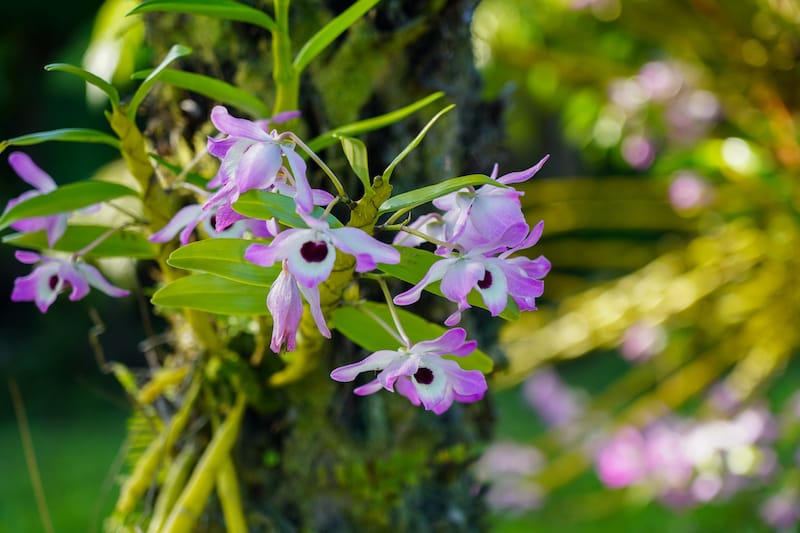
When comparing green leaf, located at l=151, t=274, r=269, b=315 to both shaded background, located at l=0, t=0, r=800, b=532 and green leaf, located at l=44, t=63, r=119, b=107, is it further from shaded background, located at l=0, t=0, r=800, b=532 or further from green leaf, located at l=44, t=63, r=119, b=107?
shaded background, located at l=0, t=0, r=800, b=532

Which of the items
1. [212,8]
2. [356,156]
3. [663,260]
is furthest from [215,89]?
[663,260]

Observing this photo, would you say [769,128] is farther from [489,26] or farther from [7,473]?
[7,473]

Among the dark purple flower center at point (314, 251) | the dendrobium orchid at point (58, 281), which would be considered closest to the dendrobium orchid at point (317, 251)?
the dark purple flower center at point (314, 251)

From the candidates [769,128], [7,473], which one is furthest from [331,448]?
[7,473]

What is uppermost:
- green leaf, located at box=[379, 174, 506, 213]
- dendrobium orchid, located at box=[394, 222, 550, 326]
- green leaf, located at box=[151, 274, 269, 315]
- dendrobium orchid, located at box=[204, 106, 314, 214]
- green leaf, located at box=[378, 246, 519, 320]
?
dendrobium orchid, located at box=[204, 106, 314, 214]

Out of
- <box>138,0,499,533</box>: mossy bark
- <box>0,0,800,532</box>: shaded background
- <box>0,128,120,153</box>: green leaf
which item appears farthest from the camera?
<box>0,0,800,532</box>: shaded background

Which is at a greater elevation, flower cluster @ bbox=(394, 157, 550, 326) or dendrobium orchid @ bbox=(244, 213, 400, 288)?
dendrobium orchid @ bbox=(244, 213, 400, 288)

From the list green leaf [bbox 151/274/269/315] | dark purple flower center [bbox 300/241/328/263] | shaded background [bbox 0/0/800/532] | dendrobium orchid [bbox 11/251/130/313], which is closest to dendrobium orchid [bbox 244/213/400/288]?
dark purple flower center [bbox 300/241/328/263]
